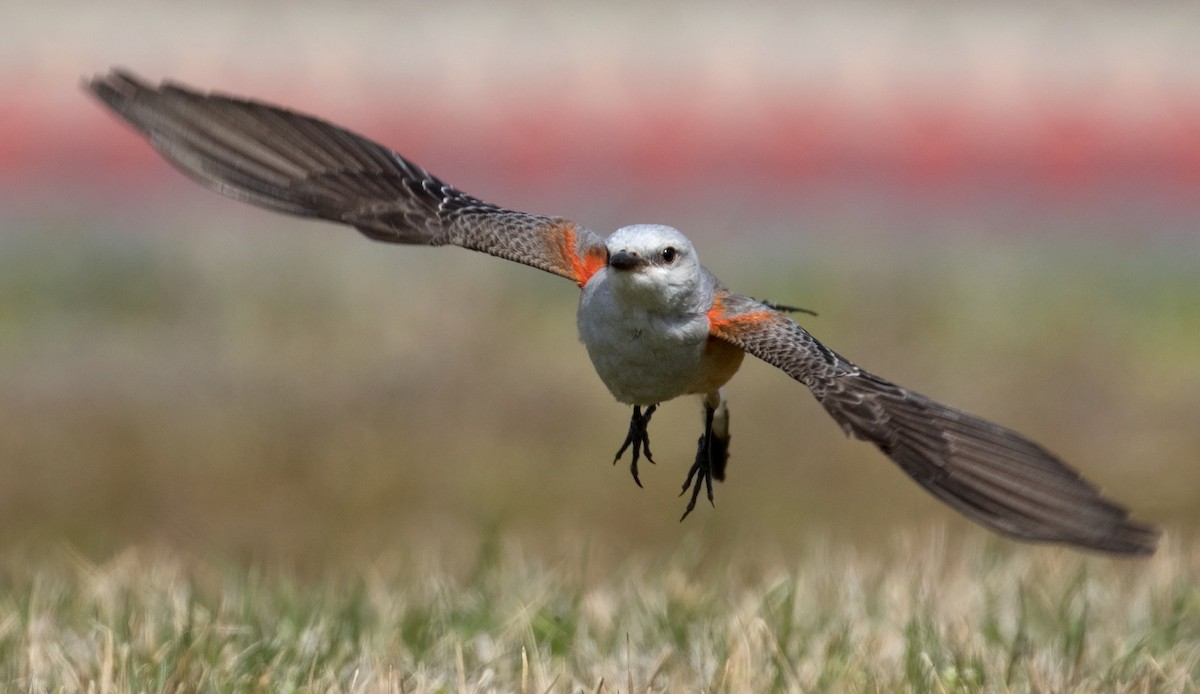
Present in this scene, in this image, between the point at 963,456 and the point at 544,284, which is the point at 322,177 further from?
the point at 544,284

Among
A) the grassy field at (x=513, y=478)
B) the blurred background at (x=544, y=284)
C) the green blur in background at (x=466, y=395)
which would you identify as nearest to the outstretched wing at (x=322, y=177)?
the grassy field at (x=513, y=478)

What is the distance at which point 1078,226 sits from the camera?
13.8 metres

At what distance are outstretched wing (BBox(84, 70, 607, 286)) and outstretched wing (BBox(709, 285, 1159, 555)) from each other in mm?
707

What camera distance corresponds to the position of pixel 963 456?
4.40 m

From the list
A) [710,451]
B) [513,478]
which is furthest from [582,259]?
[513,478]

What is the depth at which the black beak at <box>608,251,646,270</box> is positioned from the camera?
185 inches

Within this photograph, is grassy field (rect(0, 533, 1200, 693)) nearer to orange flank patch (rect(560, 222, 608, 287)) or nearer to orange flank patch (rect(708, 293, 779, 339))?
orange flank patch (rect(708, 293, 779, 339))

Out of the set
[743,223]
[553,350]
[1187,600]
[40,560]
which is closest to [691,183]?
[743,223]

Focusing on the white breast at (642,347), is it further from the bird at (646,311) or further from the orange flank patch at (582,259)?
the orange flank patch at (582,259)

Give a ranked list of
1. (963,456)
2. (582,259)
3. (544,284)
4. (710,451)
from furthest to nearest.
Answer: (544,284) < (710,451) < (582,259) < (963,456)

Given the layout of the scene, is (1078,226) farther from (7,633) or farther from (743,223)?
(7,633)

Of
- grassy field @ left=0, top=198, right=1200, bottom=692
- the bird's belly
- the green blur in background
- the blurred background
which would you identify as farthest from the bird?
the green blur in background

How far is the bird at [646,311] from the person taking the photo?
4.27 metres

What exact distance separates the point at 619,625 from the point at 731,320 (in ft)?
3.30
